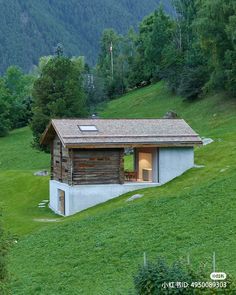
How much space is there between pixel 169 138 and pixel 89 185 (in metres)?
6.56

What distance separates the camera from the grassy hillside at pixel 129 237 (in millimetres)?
28000

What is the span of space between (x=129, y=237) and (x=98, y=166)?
13982 mm

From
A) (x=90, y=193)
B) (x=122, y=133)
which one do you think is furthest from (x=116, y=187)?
(x=122, y=133)

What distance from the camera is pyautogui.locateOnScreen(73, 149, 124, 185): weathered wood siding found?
4612 centimetres

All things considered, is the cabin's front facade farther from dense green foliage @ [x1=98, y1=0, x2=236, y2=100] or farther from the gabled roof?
dense green foliage @ [x1=98, y1=0, x2=236, y2=100]

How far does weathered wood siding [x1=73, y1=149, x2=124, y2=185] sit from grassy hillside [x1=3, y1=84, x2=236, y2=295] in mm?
2145

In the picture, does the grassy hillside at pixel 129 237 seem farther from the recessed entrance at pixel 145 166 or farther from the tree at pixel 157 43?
the tree at pixel 157 43

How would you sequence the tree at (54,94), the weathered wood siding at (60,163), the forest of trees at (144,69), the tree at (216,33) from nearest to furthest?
the weathered wood siding at (60,163) → the tree at (54,94) → the forest of trees at (144,69) → the tree at (216,33)

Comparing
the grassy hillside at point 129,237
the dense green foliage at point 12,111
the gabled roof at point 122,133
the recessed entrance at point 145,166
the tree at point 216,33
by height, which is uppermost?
the tree at point 216,33

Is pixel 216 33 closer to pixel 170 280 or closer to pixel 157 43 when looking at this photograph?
pixel 157 43

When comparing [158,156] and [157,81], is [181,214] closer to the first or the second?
[158,156]

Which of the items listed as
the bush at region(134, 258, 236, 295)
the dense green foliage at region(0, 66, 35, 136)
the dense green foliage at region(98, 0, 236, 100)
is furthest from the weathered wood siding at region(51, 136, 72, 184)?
the dense green foliage at region(0, 66, 35, 136)

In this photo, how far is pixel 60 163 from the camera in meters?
49.2

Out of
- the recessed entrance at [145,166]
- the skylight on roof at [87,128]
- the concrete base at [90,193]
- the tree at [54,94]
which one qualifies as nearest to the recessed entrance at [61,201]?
the concrete base at [90,193]
